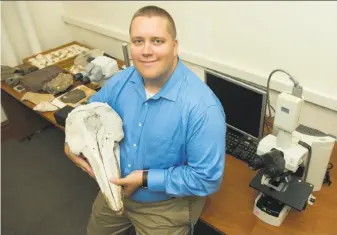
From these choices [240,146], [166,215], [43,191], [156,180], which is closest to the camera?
[156,180]

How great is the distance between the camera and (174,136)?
132 centimetres

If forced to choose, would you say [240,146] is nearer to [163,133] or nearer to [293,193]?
[293,193]

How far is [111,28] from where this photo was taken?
272 centimetres

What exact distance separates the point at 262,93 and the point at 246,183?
462 mm

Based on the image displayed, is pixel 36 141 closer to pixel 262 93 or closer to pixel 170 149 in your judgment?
pixel 170 149

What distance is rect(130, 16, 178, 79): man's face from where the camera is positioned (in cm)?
122

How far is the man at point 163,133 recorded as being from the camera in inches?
48.9

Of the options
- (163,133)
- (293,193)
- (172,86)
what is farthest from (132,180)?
(293,193)

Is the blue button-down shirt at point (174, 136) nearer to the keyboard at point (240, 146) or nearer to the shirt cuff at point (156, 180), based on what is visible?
the shirt cuff at point (156, 180)

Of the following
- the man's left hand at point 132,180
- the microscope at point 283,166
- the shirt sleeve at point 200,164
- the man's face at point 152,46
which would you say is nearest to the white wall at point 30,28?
the man's face at point 152,46

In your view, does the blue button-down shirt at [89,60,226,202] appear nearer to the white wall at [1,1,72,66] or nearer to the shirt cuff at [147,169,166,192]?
the shirt cuff at [147,169,166,192]

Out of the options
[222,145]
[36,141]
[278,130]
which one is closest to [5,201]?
[36,141]

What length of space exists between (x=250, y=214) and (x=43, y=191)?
172cm

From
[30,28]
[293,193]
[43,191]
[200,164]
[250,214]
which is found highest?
[30,28]
